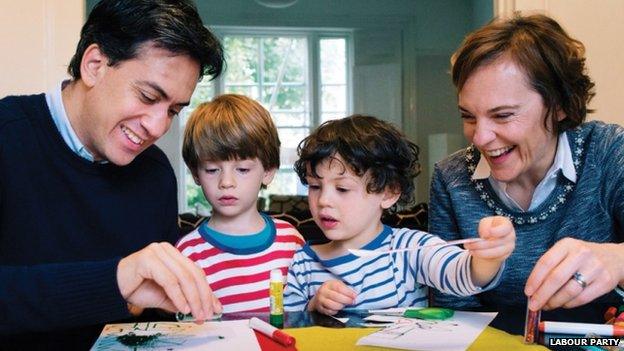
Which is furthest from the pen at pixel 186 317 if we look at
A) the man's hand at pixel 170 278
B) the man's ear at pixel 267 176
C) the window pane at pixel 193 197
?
the window pane at pixel 193 197

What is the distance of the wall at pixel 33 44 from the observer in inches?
90.4

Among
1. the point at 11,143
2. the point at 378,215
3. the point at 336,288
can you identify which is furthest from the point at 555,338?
the point at 11,143

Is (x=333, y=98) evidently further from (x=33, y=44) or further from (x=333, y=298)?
(x=333, y=298)

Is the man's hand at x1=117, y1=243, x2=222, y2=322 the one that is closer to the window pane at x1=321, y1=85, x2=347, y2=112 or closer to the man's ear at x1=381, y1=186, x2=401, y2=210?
→ the man's ear at x1=381, y1=186, x2=401, y2=210

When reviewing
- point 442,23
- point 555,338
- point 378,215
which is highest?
point 442,23

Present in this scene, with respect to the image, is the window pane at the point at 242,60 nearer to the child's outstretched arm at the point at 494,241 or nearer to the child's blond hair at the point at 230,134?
the child's blond hair at the point at 230,134

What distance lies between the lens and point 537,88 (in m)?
1.44

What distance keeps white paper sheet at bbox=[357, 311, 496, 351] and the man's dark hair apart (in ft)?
2.24

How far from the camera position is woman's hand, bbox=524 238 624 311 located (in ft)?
3.29

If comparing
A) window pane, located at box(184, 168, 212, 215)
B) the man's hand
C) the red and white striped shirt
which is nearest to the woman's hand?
the man's hand

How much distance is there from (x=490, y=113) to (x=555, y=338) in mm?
590

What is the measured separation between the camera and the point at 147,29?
1.32 m

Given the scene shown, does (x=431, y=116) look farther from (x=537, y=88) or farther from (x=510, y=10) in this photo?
(x=537, y=88)

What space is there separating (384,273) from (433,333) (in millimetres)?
325
